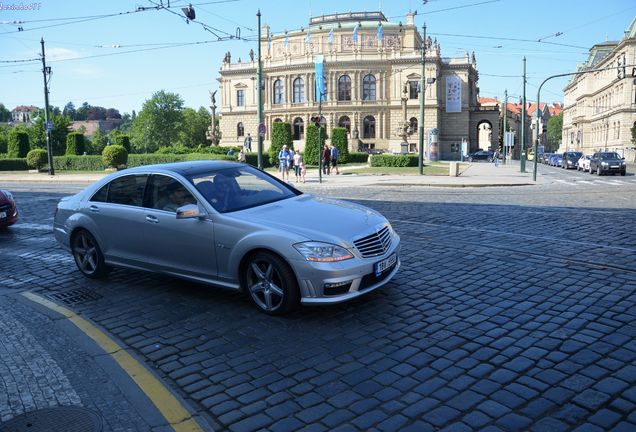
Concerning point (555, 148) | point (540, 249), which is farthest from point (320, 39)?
point (555, 148)

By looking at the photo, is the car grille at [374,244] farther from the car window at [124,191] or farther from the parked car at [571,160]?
the parked car at [571,160]

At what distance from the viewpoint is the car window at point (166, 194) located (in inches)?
244

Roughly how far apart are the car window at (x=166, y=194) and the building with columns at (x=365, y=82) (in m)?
75.3

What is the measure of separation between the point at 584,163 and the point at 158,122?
8610 cm

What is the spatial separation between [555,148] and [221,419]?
19303cm

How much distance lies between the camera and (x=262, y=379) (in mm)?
4109

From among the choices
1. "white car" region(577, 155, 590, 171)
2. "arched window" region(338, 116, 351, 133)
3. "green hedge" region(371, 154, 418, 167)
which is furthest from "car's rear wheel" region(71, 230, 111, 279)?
"arched window" region(338, 116, 351, 133)

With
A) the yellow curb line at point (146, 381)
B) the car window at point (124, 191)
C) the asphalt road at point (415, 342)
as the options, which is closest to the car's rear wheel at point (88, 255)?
the asphalt road at point (415, 342)

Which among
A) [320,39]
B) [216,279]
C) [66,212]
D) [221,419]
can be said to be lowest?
[221,419]

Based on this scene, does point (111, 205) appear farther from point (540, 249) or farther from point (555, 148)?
point (555, 148)

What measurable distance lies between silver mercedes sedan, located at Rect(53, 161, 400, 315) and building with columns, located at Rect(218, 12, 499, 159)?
2949 inches

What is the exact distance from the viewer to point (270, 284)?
546cm

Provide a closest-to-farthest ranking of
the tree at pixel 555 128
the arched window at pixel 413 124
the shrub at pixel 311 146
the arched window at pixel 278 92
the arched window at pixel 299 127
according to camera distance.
→ the shrub at pixel 311 146 → the arched window at pixel 413 124 → the arched window at pixel 299 127 → the arched window at pixel 278 92 → the tree at pixel 555 128

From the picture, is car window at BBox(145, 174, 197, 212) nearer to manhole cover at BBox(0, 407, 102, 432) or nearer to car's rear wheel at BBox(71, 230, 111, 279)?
car's rear wheel at BBox(71, 230, 111, 279)
